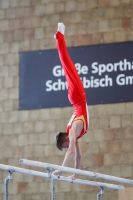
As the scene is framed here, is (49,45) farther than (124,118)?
Yes

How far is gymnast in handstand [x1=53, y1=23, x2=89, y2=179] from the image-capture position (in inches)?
304

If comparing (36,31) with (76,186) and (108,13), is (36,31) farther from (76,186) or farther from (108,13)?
(76,186)

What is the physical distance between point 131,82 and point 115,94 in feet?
1.24

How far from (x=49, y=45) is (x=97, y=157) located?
248 centimetres

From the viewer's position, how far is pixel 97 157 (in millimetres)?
10773

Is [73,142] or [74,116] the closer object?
[73,142]

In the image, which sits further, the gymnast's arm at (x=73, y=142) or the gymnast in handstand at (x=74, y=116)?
the gymnast in handstand at (x=74, y=116)

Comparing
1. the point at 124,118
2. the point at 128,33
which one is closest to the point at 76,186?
the point at 124,118

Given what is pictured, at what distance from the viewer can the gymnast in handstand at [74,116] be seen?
773 cm

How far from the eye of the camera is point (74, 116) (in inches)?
317

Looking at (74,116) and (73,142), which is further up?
(74,116)

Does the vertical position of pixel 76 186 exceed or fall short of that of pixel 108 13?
it falls short

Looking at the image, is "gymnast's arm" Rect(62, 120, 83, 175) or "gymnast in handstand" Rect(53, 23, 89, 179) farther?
"gymnast in handstand" Rect(53, 23, 89, 179)

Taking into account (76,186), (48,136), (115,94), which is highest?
(115,94)
